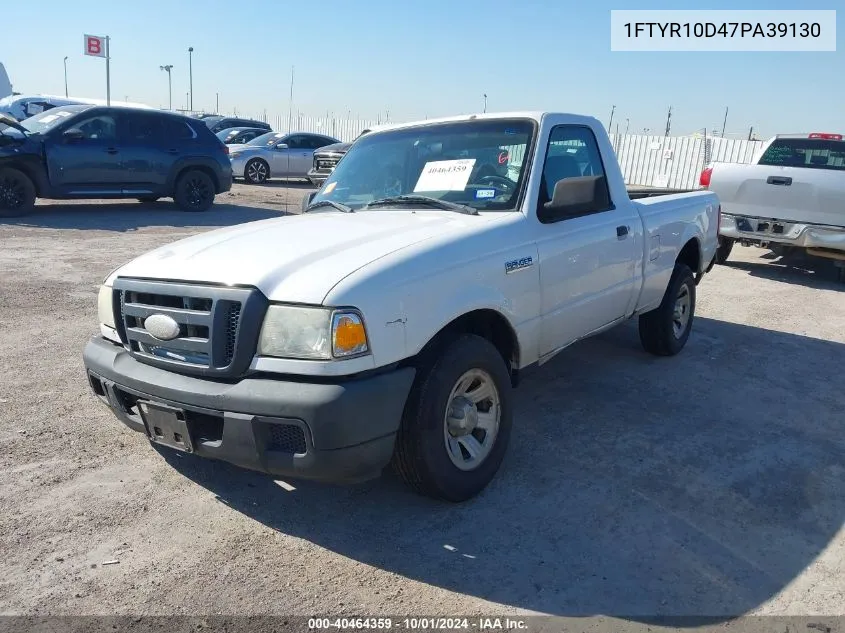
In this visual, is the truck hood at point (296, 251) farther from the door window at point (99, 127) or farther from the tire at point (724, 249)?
the door window at point (99, 127)

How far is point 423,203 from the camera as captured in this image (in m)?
3.94

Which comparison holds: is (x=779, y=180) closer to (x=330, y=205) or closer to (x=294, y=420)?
(x=330, y=205)

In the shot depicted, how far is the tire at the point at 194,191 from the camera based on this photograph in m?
13.1

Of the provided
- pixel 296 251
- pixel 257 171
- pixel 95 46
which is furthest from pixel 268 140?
pixel 296 251

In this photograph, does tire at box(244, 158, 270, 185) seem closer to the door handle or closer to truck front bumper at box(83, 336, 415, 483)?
the door handle

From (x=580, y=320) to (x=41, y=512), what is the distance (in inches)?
121

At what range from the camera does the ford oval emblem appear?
2.95 m

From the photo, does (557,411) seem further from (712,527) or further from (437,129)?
(437,129)

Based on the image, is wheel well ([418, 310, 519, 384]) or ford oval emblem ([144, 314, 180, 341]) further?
wheel well ([418, 310, 519, 384])

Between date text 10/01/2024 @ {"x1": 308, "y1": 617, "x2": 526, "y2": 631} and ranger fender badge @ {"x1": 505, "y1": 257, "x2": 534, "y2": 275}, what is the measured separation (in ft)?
Answer: 5.45

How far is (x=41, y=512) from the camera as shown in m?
3.17

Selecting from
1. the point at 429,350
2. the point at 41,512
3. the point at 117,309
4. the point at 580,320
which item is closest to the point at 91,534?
the point at 41,512

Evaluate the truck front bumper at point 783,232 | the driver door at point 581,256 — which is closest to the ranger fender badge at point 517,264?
the driver door at point 581,256

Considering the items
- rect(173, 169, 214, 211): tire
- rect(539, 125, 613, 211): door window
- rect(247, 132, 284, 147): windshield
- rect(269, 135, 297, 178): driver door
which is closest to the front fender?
rect(539, 125, 613, 211): door window
